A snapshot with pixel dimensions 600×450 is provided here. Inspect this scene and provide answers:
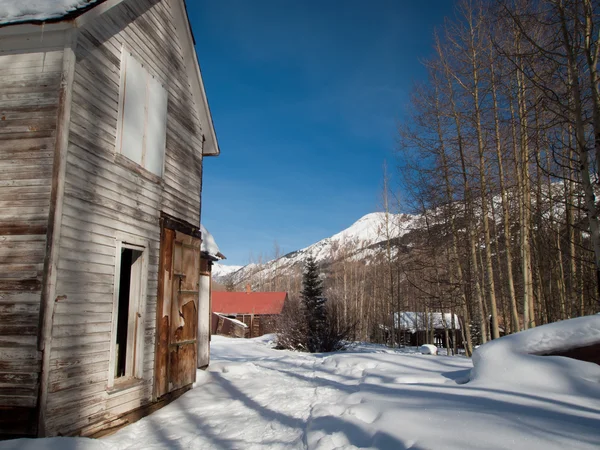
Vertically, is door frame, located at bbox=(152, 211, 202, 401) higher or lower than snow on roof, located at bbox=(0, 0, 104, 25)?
lower

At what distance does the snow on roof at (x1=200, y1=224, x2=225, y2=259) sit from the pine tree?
31.2ft

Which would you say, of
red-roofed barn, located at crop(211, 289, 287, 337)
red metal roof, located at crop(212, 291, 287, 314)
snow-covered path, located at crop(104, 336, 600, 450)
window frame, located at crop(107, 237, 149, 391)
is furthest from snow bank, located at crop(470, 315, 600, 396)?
red metal roof, located at crop(212, 291, 287, 314)

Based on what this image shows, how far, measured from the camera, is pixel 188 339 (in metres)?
7.91

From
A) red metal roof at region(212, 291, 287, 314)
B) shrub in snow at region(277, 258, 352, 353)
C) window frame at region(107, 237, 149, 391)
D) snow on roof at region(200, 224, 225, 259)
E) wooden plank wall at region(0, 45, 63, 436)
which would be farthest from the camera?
red metal roof at region(212, 291, 287, 314)

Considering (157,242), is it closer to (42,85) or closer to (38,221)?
(38,221)

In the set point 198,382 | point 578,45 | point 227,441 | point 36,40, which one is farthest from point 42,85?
point 578,45

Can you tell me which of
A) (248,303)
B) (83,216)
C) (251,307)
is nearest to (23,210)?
(83,216)

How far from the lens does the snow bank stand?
17.4 feet

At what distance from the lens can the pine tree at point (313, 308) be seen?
64.6ft

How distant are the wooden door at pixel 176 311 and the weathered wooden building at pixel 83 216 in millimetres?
42

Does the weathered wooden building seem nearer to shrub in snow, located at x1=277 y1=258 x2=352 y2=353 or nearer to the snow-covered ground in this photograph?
the snow-covered ground

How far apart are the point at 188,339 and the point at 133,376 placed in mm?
1718

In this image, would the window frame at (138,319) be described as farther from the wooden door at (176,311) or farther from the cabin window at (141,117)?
the cabin window at (141,117)

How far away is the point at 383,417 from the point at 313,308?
60.8ft
